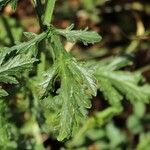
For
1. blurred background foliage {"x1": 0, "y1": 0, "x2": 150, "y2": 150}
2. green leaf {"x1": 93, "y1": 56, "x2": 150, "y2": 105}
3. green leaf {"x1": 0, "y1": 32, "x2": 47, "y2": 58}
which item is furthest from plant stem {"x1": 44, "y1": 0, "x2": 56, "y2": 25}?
blurred background foliage {"x1": 0, "y1": 0, "x2": 150, "y2": 150}

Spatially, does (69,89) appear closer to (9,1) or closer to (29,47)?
(29,47)

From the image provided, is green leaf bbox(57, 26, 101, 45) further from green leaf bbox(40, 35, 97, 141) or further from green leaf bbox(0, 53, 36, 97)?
green leaf bbox(0, 53, 36, 97)

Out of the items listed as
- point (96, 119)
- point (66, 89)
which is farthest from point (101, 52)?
point (66, 89)

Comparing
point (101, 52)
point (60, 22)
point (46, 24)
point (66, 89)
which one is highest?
point (46, 24)

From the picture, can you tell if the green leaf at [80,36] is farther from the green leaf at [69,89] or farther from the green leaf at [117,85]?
the green leaf at [117,85]

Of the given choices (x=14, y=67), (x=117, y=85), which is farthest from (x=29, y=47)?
(x=117, y=85)

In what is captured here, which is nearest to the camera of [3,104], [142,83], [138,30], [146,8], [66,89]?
[66,89]

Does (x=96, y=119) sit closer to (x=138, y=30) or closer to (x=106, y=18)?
(x=138, y=30)

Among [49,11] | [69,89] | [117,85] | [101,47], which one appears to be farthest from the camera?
[101,47]

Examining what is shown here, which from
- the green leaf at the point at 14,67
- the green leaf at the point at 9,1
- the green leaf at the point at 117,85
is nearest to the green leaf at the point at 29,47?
the green leaf at the point at 14,67
